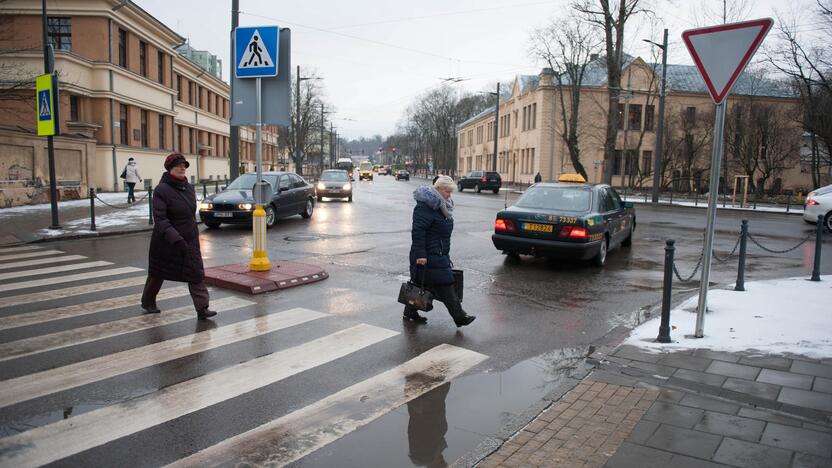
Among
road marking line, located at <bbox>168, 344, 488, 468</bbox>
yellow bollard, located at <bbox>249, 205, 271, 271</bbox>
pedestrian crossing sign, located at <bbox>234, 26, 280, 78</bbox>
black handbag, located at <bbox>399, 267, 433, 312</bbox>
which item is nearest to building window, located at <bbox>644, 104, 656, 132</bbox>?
pedestrian crossing sign, located at <bbox>234, 26, 280, 78</bbox>

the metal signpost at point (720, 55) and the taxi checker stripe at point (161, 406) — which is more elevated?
the metal signpost at point (720, 55)

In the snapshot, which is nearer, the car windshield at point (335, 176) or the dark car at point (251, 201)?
the dark car at point (251, 201)

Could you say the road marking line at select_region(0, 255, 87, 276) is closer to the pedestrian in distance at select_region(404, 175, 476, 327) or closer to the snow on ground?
the pedestrian in distance at select_region(404, 175, 476, 327)

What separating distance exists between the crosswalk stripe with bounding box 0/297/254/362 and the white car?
20.4 meters

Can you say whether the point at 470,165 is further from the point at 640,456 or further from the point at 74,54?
the point at 640,456

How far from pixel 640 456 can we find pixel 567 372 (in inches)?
67.2

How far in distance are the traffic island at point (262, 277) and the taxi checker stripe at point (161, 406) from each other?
2448 mm

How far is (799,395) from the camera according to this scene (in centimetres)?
450

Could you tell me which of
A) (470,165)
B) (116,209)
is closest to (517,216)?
(116,209)

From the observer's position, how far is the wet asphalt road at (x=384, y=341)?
377cm

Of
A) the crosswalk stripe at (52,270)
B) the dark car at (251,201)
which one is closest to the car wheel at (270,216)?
the dark car at (251,201)

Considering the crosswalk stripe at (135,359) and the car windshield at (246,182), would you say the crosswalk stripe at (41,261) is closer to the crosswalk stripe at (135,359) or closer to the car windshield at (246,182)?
the crosswalk stripe at (135,359)

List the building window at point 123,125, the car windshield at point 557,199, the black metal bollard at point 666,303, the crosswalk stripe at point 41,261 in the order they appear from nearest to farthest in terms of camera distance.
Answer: the black metal bollard at point 666,303 → the crosswalk stripe at point 41,261 → the car windshield at point 557,199 → the building window at point 123,125

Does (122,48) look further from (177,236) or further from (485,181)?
(177,236)
